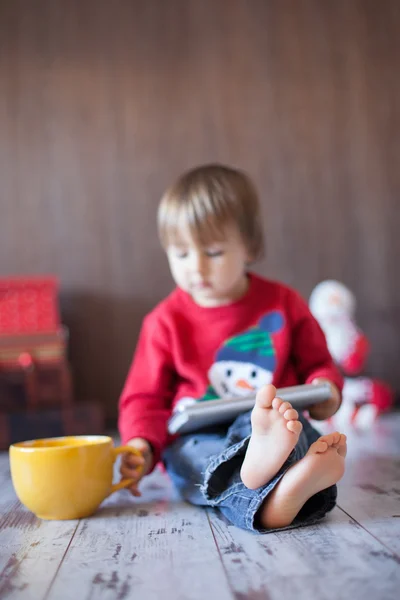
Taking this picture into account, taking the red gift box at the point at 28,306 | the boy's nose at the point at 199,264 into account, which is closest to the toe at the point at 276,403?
the boy's nose at the point at 199,264

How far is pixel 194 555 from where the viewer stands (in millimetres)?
673

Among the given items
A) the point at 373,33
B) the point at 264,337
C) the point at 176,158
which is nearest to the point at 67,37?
the point at 176,158

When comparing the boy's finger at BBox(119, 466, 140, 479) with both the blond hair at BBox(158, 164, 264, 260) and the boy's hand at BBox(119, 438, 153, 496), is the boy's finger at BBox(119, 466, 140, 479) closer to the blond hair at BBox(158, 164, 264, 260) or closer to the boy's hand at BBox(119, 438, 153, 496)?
the boy's hand at BBox(119, 438, 153, 496)

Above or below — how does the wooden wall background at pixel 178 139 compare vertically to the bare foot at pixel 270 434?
above

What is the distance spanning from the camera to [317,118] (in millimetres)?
2109

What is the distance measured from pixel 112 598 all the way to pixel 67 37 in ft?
5.98

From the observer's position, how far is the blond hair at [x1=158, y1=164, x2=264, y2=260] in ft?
3.39

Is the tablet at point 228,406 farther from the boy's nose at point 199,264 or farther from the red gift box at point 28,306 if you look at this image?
the red gift box at point 28,306

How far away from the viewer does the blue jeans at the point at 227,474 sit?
29.7 inches

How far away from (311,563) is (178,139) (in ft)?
5.31

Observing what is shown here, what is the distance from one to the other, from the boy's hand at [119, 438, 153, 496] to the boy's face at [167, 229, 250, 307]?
256mm

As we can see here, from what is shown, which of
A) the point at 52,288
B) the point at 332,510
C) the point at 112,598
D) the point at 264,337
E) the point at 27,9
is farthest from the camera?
the point at 27,9

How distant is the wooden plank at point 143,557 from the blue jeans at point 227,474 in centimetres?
3

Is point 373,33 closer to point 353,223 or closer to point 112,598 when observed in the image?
point 353,223
